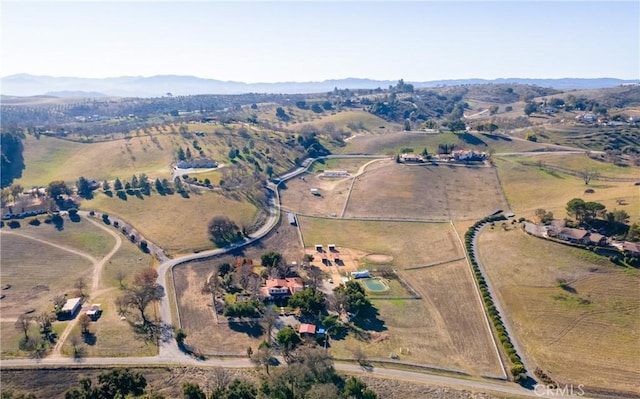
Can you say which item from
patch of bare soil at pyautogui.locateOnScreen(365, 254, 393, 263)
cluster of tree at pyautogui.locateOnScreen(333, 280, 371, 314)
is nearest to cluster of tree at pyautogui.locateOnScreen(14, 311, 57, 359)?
cluster of tree at pyautogui.locateOnScreen(333, 280, 371, 314)

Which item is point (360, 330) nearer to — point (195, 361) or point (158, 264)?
A: point (195, 361)

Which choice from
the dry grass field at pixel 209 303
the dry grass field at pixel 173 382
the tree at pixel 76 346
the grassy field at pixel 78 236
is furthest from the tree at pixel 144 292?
the grassy field at pixel 78 236

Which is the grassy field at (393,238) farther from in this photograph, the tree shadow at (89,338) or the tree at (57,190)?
the tree at (57,190)

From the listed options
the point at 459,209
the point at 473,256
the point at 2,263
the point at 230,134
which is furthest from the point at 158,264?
the point at 230,134

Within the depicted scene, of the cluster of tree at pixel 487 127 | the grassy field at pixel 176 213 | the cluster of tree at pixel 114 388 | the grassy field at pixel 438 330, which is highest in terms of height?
the cluster of tree at pixel 487 127

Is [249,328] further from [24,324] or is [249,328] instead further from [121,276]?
[24,324]

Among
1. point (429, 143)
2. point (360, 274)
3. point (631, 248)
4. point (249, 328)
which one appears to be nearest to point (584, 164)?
point (429, 143)

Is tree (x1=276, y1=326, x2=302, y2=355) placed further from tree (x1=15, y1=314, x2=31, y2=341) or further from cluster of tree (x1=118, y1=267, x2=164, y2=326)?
tree (x1=15, y1=314, x2=31, y2=341)
